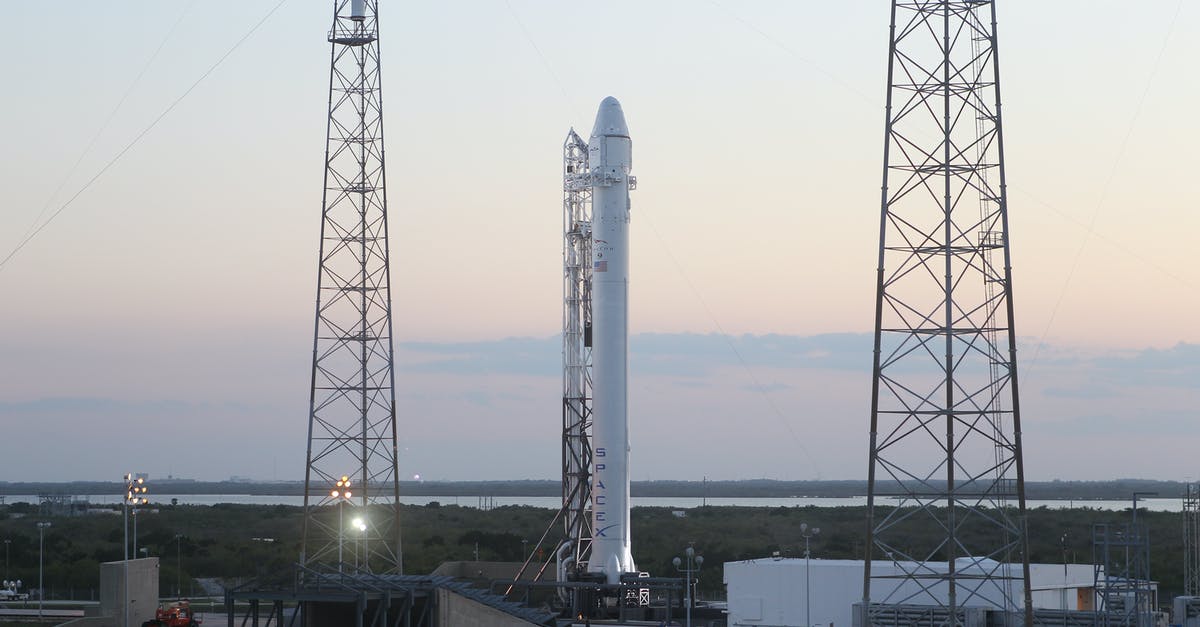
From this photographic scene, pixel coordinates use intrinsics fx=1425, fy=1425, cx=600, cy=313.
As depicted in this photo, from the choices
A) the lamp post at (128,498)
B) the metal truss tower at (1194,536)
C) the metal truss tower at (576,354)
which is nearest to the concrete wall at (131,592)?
the lamp post at (128,498)

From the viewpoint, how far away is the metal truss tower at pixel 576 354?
5197cm

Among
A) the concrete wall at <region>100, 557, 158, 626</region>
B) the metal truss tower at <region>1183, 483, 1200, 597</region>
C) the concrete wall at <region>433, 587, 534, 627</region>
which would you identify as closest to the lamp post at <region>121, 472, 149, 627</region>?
the concrete wall at <region>100, 557, 158, 626</region>

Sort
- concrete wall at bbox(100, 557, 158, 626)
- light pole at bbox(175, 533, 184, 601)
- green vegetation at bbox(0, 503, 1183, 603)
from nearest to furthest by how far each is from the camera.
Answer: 1. concrete wall at bbox(100, 557, 158, 626)
2. light pole at bbox(175, 533, 184, 601)
3. green vegetation at bbox(0, 503, 1183, 603)

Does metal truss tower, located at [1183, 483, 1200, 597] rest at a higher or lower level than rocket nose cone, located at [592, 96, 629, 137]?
lower

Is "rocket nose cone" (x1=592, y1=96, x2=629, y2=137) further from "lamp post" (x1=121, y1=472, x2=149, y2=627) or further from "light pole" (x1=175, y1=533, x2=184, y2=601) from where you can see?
"light pole" (x1=175, y1=533, x2=184, y2=601)

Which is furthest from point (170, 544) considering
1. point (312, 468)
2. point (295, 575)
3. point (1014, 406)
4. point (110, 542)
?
point (1014, 406)

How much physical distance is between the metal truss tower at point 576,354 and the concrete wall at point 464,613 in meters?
12.7

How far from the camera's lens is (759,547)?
95.4 metres

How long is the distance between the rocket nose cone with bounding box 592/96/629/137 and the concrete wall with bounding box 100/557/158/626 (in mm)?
22038

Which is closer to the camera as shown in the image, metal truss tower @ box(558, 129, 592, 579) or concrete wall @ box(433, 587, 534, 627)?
concrete wall @ box(433, 587, 534, 627)

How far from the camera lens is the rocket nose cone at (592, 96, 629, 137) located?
51.8 meters

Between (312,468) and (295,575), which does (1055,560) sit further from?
(295,575)

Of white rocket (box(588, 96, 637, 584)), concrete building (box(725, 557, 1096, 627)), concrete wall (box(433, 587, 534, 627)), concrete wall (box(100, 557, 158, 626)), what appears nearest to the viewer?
concrete wall (box(433, 587, 534, 627))

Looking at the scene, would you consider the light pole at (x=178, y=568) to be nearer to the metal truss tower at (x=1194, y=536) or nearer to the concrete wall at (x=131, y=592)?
the concrete wall at (x=131, y=592)
